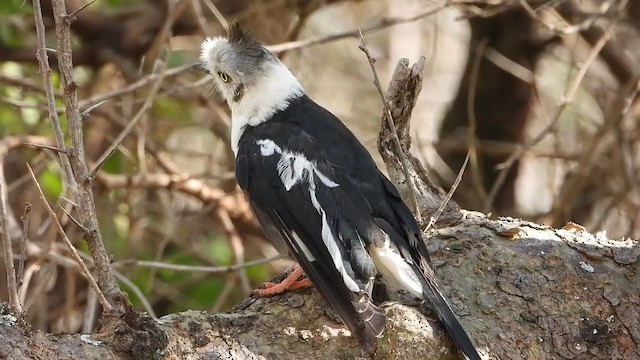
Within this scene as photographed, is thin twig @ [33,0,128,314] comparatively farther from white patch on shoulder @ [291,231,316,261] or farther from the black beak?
the black beak

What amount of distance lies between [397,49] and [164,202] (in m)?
2.83

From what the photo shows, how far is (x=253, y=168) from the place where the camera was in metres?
3.18

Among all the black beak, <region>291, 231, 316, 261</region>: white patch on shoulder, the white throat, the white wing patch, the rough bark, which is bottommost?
the rough bark

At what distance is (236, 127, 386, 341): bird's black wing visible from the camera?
258 cm

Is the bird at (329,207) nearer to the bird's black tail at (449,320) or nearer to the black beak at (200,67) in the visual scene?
the bird's black tail at (449,320)

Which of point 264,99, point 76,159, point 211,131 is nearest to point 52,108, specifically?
point 76,159

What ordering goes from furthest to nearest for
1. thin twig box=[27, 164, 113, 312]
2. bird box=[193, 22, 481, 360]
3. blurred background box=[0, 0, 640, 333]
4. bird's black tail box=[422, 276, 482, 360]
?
blurred background box=[0, 0, 640, 333] < bird box=[193, 22, 481, 360] < bird's black tail box=[422, 276, 482, 360] < thin twig box=[27, 164, 113, 312]

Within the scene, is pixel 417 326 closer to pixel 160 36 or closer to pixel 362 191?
pixel 362 191

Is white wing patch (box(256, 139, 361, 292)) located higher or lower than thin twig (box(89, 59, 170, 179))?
lower

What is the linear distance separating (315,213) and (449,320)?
0.57 metres

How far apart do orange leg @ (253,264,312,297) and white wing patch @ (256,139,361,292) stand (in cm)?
8

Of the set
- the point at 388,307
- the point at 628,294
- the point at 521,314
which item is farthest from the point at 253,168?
the point at 628,294

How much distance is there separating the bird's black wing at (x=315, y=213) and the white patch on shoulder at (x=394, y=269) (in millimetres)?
51

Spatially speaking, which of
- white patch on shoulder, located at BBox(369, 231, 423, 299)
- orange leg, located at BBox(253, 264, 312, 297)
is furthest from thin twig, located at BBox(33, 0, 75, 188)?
white patch on shoulder, located at BBox(369, 231, 423, 299)
